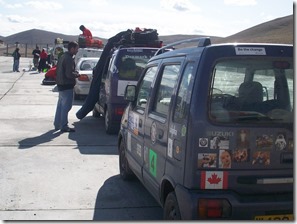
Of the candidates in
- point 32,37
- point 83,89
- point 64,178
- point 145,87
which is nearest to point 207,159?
point 145,87

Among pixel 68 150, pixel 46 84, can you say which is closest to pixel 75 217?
pixel 68 150

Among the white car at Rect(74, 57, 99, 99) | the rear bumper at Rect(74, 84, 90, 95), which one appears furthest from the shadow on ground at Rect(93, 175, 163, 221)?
the rear bumper at Rect(74, 84, 90, 95)

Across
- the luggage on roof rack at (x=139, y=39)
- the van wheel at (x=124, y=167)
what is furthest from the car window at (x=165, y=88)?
the luggage on roof rack at (x=139, y=39)

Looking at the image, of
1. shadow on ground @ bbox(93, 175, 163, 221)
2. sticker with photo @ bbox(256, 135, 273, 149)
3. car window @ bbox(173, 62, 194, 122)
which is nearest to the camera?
sticker with photo @ bbox(256, 135, 273, 149)

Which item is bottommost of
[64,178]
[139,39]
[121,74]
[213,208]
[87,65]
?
[64,178]

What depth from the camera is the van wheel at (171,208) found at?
A: 12.6 ft

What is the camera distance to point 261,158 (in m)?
3.67

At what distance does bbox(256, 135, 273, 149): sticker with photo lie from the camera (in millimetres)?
3646

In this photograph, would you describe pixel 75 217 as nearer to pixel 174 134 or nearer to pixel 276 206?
pixel 174 134

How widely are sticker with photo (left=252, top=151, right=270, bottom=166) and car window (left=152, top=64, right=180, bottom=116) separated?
969 millimetres

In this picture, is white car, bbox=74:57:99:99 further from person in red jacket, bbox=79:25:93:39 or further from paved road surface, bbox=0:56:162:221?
person in red jacket, bbox=79:25:93:39

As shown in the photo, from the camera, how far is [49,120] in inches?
457

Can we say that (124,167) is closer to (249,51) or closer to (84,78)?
(249,51)

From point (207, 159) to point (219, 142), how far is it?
0.52ft
